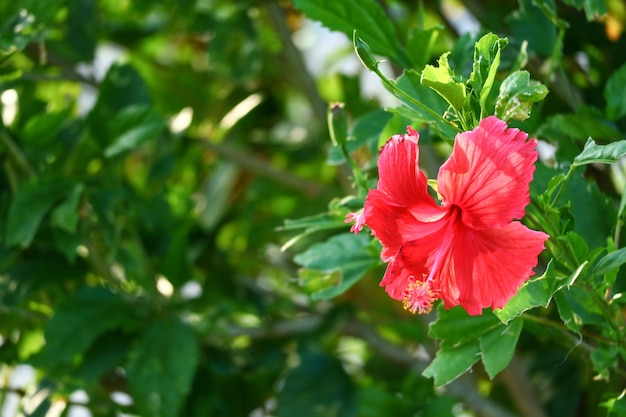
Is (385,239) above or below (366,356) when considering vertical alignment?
above

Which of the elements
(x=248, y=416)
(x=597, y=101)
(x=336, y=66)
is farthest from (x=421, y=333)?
(x=336, y=66)

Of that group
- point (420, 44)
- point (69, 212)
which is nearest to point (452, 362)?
point (420, 44)

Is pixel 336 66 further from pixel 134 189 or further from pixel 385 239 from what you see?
pixel 385 239

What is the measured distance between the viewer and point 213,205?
1.53 m

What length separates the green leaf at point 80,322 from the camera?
3.59 feet

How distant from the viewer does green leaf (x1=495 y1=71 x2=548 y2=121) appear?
584 mm

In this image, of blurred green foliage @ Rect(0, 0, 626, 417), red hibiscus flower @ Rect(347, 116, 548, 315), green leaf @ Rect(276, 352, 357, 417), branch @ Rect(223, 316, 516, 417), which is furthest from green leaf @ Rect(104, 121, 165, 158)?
red hibiscus flower @ Rect(347, 116, 548, 315)

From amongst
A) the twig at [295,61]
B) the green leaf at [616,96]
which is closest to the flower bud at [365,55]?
the green leaf at [616,96]

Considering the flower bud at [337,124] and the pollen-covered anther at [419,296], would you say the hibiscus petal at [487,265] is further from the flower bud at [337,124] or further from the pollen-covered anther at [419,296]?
the flower bud at [337,124]

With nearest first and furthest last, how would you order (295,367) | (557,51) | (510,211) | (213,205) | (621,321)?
(510,211) < (621,321) < (557,51) < (295,367) < (213,205)

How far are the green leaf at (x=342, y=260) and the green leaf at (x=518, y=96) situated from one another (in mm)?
226

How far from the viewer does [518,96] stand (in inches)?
23.0

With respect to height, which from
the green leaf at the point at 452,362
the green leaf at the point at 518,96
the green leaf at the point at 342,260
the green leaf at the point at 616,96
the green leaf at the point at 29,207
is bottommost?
the green leaf at the point at 29,207

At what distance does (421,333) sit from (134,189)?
43 centimetres
